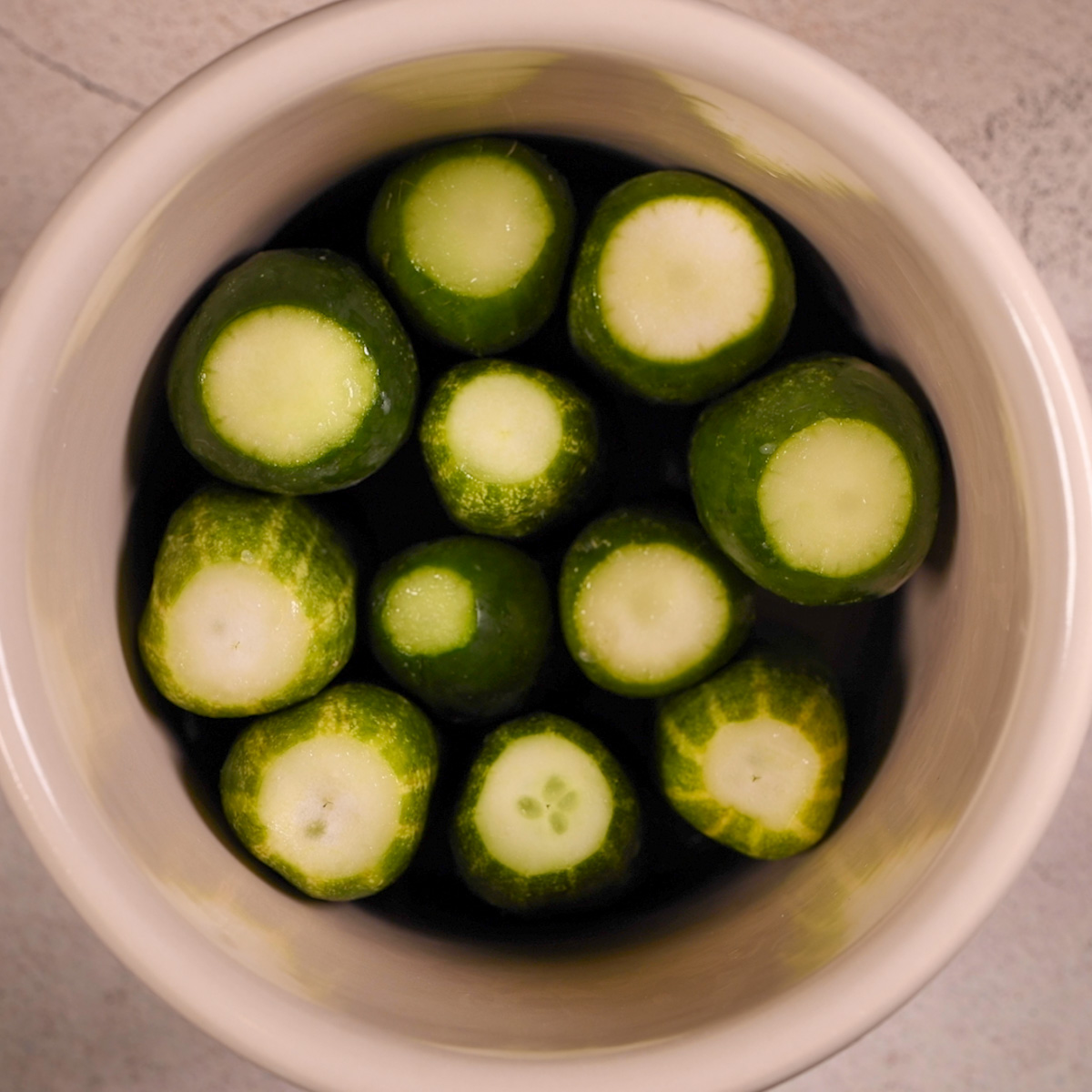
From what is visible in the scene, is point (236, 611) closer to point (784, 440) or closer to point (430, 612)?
point (430, 612)

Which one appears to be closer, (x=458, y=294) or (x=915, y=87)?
(x=458, y=294)

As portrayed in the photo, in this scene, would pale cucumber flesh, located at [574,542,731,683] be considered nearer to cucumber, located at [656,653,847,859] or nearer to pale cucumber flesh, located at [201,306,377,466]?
cucumber, located at [656,653,847,859]

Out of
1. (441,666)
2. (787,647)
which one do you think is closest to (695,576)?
(787,647)

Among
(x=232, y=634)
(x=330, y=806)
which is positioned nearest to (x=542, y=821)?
(x=330, y=806)

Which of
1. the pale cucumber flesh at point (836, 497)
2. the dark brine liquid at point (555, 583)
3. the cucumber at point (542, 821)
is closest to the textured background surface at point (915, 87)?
the dark brine liquid at point (555, 583)

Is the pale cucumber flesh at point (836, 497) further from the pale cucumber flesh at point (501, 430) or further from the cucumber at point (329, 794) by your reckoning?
the cucumber at point (329, 794)

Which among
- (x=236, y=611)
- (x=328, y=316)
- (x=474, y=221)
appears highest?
(x=474, y=221)
